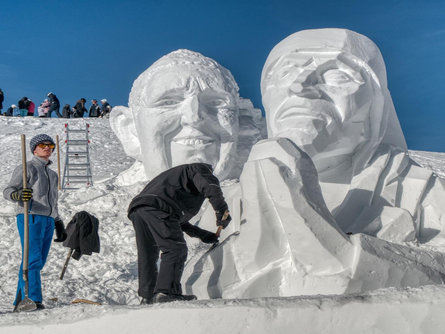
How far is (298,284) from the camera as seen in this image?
10.3 ft

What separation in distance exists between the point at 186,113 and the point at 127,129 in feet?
4.38

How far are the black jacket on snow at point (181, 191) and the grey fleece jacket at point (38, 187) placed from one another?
2.32 feet

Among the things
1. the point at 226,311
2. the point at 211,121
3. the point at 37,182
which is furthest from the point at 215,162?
the point at 226,311

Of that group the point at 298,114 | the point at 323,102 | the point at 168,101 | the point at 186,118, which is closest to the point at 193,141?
the point at 186,118

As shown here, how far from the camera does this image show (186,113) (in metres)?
6.11

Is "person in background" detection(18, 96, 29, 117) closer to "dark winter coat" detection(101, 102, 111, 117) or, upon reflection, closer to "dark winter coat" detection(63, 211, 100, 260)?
"dark winter coat" detection(101, 102, 111, 117)

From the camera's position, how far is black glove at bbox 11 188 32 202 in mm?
3492

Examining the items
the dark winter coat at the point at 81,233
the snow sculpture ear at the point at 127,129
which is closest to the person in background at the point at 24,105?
the snow sculpture ear at the point at 127,129

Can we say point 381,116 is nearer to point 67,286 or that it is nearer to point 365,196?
point 365,196

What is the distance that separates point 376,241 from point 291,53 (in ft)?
5.88

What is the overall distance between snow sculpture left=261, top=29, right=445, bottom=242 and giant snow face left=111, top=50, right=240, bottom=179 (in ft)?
5.64

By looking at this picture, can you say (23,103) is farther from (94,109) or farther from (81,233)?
(81,233)

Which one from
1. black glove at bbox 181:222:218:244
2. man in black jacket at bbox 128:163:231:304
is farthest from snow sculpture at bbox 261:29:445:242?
man in black jacket at bbox 128:163:231:304

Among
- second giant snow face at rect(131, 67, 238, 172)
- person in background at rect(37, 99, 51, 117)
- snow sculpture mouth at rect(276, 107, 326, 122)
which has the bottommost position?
snow sculpture mouth at rect(276, 107, 326, 122)
